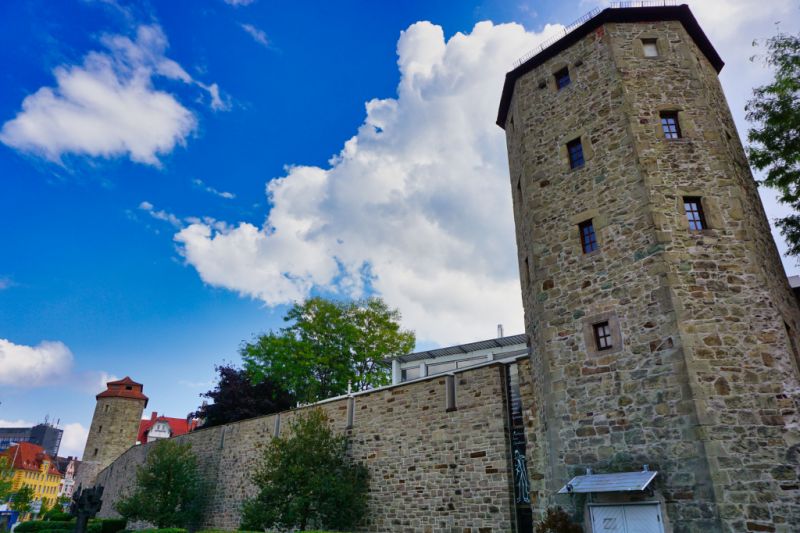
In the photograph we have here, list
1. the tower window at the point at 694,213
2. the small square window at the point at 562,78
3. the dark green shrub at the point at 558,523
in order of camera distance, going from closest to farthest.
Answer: the dark green shrub at the point at 558,523 < the tower window at the point at 694,213 < the small square window at the point at 562,78

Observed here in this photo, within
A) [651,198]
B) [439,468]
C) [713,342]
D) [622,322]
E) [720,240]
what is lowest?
[439,468]

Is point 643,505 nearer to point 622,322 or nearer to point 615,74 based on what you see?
point 622,322

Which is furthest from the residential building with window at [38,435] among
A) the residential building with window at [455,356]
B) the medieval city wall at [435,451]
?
the medieval city wall at [435,451]

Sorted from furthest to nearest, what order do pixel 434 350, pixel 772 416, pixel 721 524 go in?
pixel 434 350 < pixel 772 416 < pixel 721 524

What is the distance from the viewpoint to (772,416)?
841 cm

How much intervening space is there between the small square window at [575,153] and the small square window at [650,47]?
2.76 m

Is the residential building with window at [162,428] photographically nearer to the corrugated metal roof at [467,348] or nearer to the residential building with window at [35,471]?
the residential building with window at [35,471]

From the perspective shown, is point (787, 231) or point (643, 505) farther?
point (787, 231)

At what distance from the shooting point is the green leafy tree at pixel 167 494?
20.8m

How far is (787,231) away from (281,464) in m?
15.5

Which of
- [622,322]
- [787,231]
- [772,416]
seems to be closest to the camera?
[772,416]

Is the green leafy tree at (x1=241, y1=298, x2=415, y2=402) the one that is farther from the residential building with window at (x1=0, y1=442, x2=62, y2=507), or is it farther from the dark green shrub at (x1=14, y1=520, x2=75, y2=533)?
the residential building with window at (x1=0, y1=442, x2=62, y2=507)

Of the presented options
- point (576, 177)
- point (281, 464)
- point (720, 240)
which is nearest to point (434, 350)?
point (281, 464)

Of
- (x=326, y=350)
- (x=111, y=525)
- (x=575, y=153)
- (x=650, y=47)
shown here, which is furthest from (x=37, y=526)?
(x=650, y=47)
